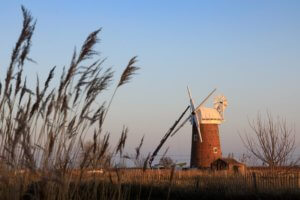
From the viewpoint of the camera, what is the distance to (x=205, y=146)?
1473 inches

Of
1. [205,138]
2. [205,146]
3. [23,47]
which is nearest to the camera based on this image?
[23,47]

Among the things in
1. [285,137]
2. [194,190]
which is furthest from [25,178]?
[285,137]

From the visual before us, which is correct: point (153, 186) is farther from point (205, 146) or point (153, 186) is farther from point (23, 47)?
point (205, 146)

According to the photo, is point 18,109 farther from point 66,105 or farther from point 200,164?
point 200,164

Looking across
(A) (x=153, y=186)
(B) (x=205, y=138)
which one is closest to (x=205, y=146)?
(B) (x=205, y=138)

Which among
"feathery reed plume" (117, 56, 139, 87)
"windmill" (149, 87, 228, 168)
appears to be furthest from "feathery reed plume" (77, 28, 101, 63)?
"windmill" (149, 87, 228, 168)

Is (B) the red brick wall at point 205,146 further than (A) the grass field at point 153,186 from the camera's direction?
Yes

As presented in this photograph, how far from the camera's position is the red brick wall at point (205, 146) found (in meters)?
37.3

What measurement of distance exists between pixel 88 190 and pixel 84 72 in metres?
1.12

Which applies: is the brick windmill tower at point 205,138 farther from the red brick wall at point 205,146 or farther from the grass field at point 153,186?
the grass field at point 153,186

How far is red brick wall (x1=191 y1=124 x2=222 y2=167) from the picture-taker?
3731cm

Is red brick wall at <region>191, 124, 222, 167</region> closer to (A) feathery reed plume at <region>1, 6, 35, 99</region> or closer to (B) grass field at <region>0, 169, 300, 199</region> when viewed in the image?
(B) grass field at <region>0, 169, 300, 199</region>

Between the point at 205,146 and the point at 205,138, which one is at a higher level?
the point at 205,138

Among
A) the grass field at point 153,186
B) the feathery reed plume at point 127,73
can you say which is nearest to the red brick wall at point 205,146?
the grass field at point 153,186
